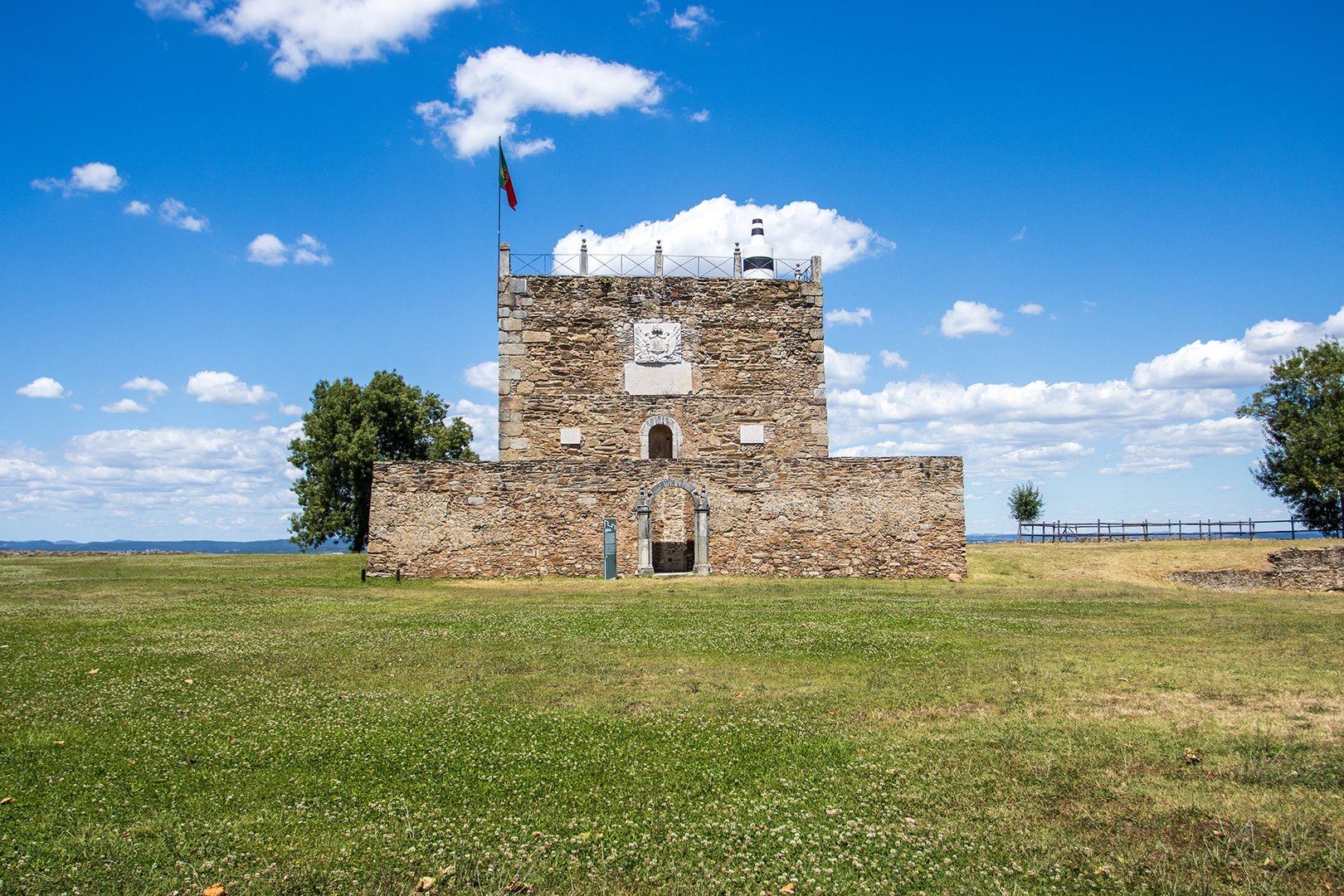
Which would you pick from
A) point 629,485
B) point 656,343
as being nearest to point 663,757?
point 629,485

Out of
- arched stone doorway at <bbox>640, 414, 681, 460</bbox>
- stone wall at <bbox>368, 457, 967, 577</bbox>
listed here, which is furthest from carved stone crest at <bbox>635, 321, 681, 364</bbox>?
stone wall at <bbox>368, 457, 967, 577</bbox>

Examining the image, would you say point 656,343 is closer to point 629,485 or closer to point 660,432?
point 660,432

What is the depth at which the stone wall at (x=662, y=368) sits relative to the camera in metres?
29.5

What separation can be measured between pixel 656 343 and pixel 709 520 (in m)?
7.24

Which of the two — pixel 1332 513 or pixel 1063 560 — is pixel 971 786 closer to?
pixel 1063 560

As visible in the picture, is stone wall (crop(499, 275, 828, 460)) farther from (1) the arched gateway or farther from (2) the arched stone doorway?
(1) the arched gateway

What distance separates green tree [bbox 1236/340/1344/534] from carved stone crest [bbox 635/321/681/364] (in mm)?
35422

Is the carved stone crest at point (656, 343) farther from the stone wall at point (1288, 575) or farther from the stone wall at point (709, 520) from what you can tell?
the stone wall at point (1288, 575)

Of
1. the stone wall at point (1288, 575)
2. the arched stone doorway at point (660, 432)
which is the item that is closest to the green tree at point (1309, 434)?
the stone wall at point (1288, 575)

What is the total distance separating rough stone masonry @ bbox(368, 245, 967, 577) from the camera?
25.1m

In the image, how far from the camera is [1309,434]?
147 feet

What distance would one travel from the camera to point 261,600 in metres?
18.0

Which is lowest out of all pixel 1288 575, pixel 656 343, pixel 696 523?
pixel 1288 575

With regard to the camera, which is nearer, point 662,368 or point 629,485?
point 629,485
